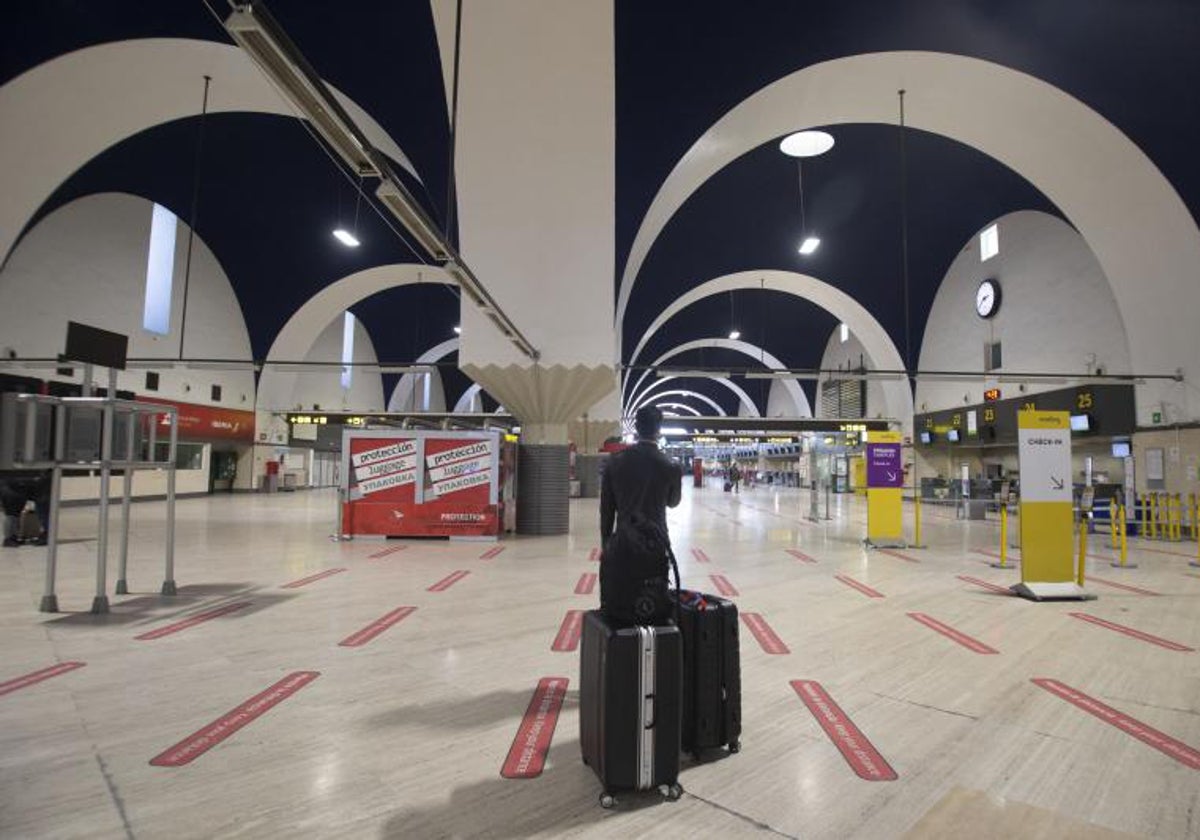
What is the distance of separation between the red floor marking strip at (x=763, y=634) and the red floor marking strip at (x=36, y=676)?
4779 mm

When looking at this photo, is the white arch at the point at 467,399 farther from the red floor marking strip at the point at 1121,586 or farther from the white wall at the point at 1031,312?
the red floor marking strip at the point at 1121,586

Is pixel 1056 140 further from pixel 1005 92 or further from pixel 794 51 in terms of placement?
pixel 794 51

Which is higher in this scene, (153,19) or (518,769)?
(153,19)

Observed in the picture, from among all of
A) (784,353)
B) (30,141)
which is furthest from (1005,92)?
(784,353)

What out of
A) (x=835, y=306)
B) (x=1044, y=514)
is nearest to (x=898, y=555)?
(x=1044, y=514)

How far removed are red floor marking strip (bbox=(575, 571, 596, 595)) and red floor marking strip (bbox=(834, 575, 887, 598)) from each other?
10.1 ft

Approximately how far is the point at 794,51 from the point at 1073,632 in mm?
8790

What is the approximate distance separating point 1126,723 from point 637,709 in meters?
2.94

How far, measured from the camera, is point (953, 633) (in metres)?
5.20

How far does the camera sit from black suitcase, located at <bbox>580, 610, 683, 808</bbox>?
237 cm

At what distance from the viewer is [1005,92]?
35.8 feet

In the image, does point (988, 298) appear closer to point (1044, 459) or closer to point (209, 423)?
point (1044, 459)

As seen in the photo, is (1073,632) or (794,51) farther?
(794,51)

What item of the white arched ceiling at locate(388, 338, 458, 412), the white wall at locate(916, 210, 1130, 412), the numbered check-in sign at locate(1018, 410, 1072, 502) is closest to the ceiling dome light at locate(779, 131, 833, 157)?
the numbered check-in sign at locate(1018, 410, 1072, 502)
